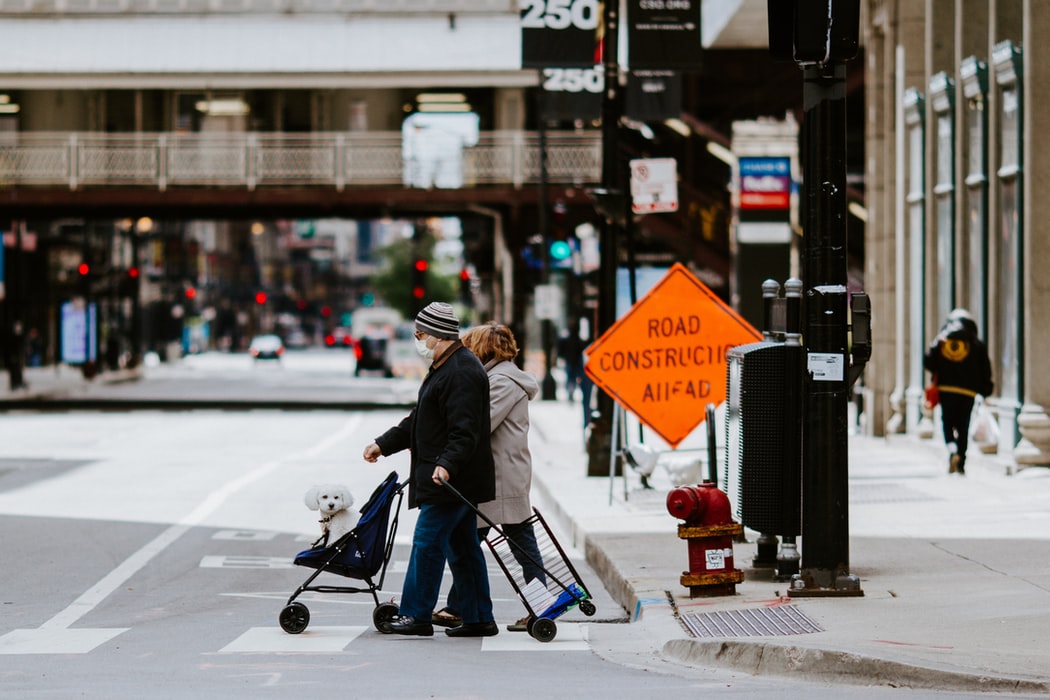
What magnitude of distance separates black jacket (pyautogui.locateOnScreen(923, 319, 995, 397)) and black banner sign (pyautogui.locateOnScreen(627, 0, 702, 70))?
13.5ft

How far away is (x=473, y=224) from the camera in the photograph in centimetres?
8394

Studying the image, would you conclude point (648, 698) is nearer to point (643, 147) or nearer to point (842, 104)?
point (842, 104)

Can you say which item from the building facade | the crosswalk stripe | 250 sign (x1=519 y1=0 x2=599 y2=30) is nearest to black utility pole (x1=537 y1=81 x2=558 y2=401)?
the building facade

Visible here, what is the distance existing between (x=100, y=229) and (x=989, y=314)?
6206 cm

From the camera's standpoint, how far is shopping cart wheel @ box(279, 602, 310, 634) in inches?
369

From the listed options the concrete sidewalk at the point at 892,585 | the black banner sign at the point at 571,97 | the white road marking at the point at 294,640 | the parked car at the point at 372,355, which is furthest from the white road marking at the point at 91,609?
the parked car at the point at 372,355

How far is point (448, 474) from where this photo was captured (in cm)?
895

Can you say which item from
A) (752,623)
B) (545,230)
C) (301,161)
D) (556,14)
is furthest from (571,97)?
(752,623)

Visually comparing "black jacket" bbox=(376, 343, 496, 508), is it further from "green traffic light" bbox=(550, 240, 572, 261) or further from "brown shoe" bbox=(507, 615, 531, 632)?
"green traffic light" bbox=(550, 240, 572, 261)

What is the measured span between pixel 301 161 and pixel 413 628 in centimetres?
3206

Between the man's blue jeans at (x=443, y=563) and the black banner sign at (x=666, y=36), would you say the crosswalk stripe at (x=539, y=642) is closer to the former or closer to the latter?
the man's blue jeans at (x=443, y=563)

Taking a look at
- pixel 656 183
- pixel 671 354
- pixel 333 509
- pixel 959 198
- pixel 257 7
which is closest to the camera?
pixel 333 509

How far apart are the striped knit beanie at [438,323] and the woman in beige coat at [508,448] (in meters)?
0.29

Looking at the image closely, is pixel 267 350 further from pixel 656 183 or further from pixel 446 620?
pixel 446 620
